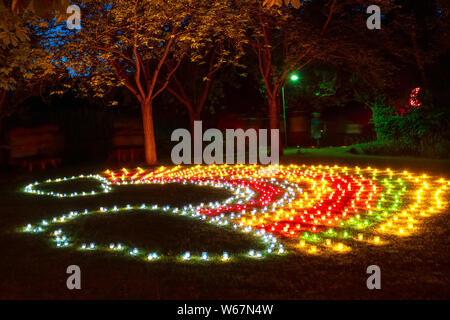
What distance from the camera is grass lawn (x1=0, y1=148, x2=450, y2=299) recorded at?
442cm

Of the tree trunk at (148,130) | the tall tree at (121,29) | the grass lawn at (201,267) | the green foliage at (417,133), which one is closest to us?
the grass lawn at (201,267)

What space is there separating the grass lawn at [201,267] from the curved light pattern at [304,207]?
0.24 meters

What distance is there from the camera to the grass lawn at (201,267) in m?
4.42

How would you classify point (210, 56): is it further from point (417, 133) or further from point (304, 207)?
point (304, 207)

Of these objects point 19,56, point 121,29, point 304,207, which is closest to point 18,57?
point 19,56

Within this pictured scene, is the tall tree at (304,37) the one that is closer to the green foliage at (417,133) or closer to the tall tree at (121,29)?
the tall tree at (121,29)

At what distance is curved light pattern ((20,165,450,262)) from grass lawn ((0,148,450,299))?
24 centimetres

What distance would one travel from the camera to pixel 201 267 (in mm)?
5148

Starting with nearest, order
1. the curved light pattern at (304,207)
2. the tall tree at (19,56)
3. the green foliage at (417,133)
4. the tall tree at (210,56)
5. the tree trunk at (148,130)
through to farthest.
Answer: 1. the curved light pattern at (304,207)
2. the tall tree at (19,56)
3. the tall tree at (210,56)
4. the tree trunk at (148,130)
5. the green foliage at (417,133)

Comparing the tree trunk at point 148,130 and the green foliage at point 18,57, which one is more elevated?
the green foliage at point 18,57

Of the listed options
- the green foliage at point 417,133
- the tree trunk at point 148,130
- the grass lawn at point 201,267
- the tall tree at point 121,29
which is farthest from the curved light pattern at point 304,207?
the green foliage at point 417,133

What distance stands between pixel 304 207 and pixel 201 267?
3.91 m
